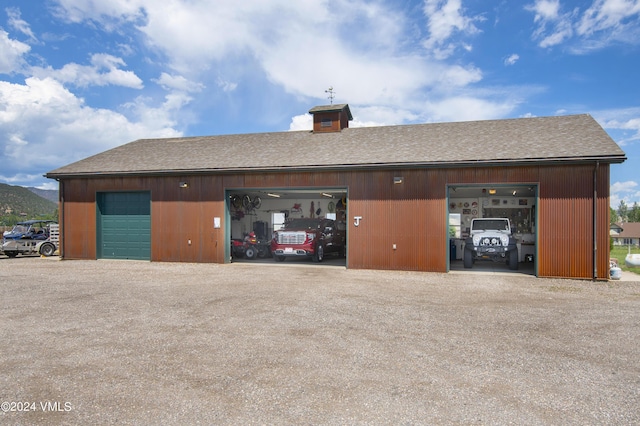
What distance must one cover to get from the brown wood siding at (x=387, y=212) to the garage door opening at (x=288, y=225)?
0.61 meters

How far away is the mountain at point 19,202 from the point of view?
94.4m

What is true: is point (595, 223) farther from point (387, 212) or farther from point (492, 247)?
point (387, 212)

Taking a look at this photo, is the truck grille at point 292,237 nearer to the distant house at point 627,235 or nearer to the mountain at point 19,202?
the distant house at point 627,235

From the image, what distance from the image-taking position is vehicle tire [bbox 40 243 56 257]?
19453 millimetres

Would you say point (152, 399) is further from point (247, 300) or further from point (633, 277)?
point (633, 277)

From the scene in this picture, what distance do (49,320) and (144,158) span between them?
1231 cm

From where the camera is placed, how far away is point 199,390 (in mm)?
4176

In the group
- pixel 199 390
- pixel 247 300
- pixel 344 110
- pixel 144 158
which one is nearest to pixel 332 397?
pixel 199 390

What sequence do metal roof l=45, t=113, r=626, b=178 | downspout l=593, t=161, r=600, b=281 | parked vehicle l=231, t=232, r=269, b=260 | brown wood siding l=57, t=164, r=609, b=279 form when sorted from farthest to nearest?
parked vehicle l=231, t=232, r=269, b=260, metal roof l=45, t=113, r=626, b=178, brown wood siding l=57, t=164, r=609, b=279, downspout l=593, t=161, r=600, b=281

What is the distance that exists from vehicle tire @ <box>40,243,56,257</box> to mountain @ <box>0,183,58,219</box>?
8432cm

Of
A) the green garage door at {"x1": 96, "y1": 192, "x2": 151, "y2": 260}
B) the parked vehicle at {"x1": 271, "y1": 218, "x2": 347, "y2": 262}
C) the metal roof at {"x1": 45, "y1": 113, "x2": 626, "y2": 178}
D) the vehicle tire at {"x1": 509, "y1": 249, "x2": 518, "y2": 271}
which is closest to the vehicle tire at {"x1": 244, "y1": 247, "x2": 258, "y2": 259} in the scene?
the parked vehicle at {"x1": 271, "y1": 218, "x2": 347, "y2": 262}

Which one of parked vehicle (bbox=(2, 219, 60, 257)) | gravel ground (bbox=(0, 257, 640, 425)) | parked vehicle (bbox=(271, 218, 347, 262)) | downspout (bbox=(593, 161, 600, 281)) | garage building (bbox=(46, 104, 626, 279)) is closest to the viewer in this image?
gravel ground (bbox=(0, 257, 640, 425))

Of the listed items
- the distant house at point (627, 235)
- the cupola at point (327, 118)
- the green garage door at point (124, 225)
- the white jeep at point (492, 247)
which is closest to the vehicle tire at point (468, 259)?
the white jeep at point (492, 247)

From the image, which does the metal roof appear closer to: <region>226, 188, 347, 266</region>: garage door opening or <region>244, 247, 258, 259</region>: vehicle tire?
<region>226, 188, 347, 266</region>: garage door opening
